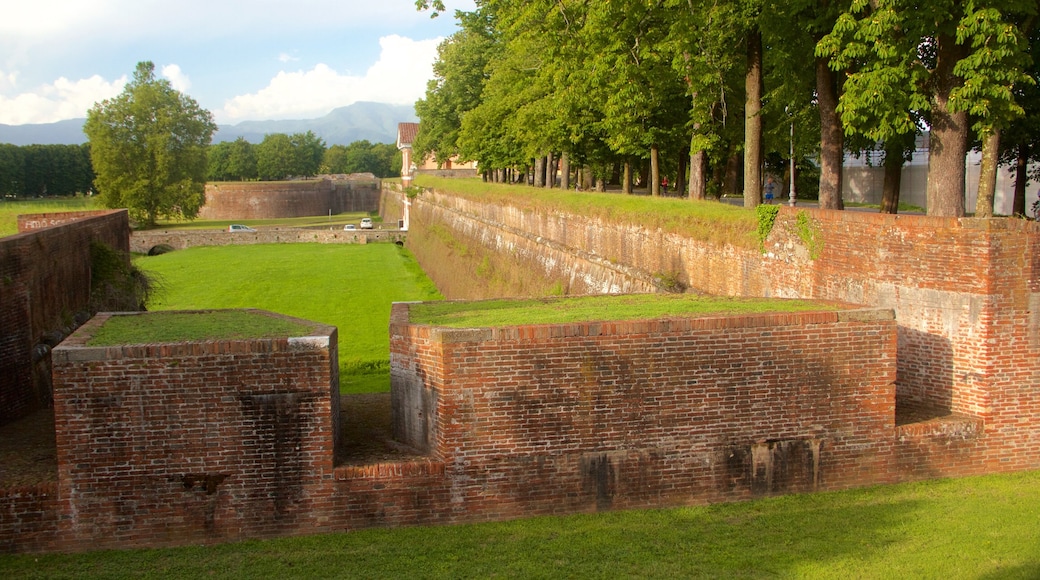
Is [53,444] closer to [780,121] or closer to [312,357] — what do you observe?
[312,357]

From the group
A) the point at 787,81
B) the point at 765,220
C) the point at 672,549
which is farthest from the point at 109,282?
the point at 672,549

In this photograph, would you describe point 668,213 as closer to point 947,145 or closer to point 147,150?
point 947,145

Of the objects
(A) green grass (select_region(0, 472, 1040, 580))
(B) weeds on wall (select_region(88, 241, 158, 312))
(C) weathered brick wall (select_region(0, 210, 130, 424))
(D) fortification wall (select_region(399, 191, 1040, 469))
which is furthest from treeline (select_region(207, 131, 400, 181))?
(A) green grass (select_region(0, 472, 1040, 580))

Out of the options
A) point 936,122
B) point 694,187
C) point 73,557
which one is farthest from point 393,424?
point 694,187

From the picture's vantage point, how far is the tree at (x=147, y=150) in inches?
2219

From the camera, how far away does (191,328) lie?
27.8 feet

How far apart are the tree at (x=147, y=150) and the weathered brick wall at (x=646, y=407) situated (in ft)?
177

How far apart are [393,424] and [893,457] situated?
478 centimetres

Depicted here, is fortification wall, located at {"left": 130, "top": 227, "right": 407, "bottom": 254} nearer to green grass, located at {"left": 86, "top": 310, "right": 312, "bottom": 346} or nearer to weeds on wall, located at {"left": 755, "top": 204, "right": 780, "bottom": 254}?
weeds on wall, located at {"left": 755, "top": 204, "right": 780, "bottom": 254}

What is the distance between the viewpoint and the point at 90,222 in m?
15.4

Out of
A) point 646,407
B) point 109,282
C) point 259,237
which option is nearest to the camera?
point 646,407

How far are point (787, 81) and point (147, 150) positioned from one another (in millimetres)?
51451

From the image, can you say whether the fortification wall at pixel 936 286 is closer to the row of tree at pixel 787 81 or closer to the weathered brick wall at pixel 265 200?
the row of tree at pixel 787 81

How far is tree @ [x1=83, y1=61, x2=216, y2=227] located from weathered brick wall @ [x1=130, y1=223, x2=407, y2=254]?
5.15m
